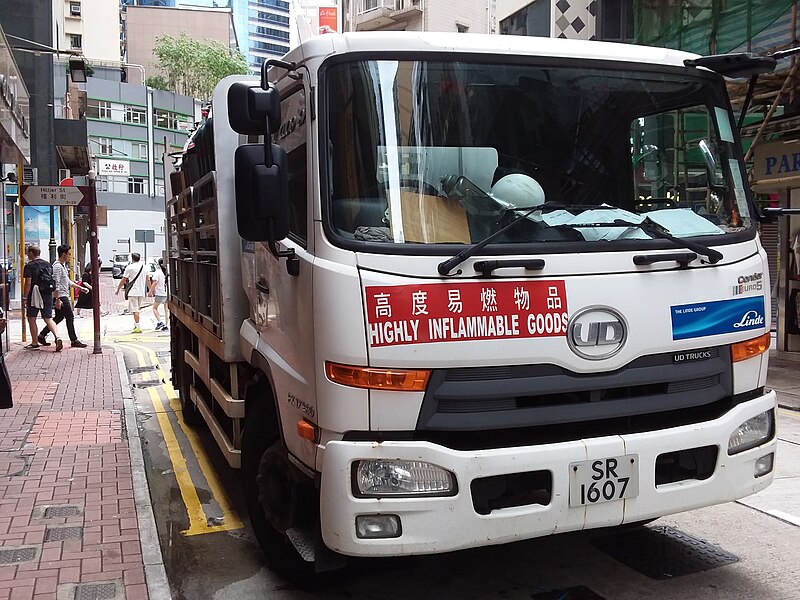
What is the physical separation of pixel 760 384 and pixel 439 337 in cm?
169

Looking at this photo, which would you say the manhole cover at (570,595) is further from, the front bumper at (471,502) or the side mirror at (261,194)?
the side mirror at (261,194)

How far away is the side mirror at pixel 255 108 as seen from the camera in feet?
10.8

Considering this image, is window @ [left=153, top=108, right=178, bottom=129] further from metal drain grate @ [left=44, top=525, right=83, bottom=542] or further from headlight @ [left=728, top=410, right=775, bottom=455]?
headlight @ [left=728, top=410, right=775, bottom=455]

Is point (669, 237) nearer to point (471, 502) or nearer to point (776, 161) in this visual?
point (471, 502)

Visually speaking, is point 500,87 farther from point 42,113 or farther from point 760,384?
point 42,113

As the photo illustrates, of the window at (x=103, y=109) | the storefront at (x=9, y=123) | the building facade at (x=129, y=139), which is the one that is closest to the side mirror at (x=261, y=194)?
the storefront at (x=9, y=123)

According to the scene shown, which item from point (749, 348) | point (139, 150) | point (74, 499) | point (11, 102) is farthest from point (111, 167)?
point (749, 348)

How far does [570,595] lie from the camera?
3875 millimetres

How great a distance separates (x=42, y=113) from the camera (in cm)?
2309

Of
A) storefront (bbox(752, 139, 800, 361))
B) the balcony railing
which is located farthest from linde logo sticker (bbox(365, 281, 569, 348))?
the balcony railing

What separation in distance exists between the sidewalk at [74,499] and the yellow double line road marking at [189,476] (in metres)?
0.32

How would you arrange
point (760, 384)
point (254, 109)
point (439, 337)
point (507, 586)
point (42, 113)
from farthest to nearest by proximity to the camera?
point (42, 113)
point (507, 586)
point (760, 384)
point (254, 109)
point (439, 337)

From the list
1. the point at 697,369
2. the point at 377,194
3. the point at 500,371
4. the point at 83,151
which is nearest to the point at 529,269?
the point at 500,371

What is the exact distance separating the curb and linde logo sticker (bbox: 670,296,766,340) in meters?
2.76
